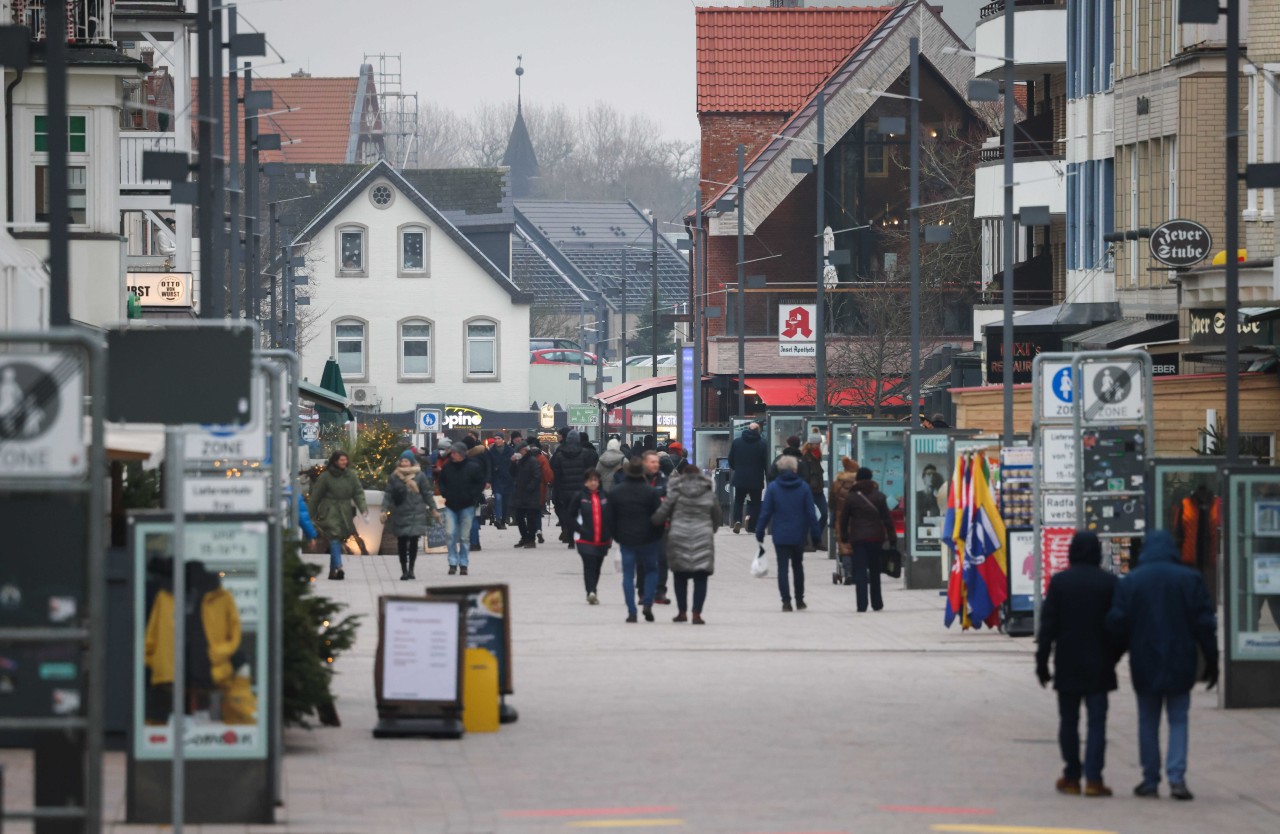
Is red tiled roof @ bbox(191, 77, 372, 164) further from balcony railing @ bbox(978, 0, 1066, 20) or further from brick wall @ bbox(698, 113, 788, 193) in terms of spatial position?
balcony railing @ bbox(978, 0, 1066, 20)

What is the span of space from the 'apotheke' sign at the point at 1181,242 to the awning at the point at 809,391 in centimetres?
2826

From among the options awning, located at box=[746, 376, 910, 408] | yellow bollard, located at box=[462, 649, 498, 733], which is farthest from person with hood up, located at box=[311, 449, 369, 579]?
awning, located at box=[746, 376, 910, 408]

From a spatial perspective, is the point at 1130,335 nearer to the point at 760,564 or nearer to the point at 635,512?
the point at 760,564

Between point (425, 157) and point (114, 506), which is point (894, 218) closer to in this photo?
point (114, 506)

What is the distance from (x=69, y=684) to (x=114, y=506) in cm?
633

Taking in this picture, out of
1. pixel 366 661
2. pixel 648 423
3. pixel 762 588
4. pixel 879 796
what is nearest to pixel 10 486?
pixel 879 796

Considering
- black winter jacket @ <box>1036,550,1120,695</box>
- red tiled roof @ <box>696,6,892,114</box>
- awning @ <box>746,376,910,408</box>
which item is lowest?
black winter jacket @ <box>1036,550,1120,695</box>

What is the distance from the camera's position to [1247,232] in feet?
106

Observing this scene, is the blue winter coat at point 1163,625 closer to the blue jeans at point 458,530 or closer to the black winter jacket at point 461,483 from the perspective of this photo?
the blue jeans at point 458,530

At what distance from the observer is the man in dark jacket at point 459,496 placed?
1161 inches

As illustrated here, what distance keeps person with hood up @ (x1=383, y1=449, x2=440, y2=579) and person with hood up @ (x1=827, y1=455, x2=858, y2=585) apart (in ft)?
16.3

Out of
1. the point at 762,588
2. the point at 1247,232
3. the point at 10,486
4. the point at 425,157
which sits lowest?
the point at 762,588

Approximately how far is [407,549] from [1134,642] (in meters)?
17.0

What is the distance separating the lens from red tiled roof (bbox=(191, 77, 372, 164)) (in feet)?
340
